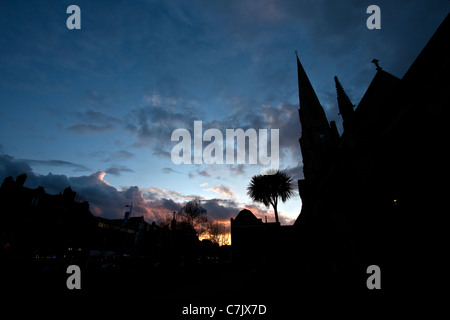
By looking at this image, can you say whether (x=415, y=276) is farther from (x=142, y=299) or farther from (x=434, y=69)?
(x=142, y=299)

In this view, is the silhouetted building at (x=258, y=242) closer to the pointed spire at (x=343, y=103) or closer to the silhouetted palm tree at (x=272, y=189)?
the silhouetted palm tree at (x=272, y=189)

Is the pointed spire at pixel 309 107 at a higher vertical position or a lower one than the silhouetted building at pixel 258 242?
higher

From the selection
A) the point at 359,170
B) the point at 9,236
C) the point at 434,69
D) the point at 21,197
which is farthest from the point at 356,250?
the point at 21,197

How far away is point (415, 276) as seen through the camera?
6883 mm

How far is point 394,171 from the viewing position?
318 inches

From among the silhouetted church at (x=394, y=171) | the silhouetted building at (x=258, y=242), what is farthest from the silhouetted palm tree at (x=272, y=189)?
the silhouetted church at (x=394, y=171)

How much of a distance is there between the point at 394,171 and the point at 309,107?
26.1 meters

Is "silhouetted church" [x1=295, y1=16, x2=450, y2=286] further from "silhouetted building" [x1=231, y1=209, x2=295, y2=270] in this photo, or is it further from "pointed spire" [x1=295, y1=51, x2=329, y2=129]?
"pointed spire" [x1=295, y1=51, x2=329, y2=129]

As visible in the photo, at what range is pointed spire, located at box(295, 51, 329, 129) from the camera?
3030 centimetres

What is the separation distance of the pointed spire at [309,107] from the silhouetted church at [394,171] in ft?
58.0

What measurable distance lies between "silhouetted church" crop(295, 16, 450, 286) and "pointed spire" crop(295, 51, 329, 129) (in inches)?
696

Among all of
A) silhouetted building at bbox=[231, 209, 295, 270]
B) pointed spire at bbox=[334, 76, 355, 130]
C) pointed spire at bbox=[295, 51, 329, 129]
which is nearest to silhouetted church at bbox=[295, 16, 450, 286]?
pointed spire at bbox=[334, 76, 355, 130]

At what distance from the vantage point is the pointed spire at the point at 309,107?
3030 centimetres

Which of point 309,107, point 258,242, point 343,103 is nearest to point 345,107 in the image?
point 343,103
